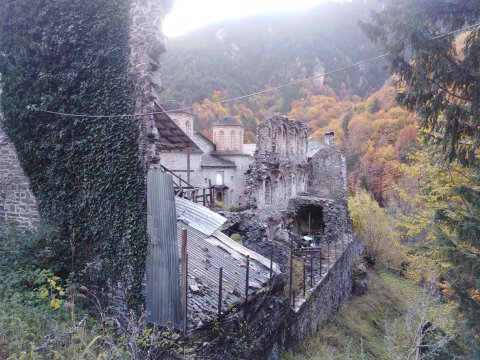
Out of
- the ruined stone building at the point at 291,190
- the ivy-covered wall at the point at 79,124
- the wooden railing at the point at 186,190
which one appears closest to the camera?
the ivy-covered wall at the point at 79,124

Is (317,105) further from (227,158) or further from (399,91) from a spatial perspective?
(399,91)

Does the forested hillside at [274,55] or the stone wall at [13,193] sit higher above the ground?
the forested hillside at [274,55]

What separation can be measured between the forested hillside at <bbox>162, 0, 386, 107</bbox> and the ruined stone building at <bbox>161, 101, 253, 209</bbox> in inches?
765

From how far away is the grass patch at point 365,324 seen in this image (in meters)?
8.98

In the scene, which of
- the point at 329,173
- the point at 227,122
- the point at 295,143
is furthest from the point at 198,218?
the point at 227,122

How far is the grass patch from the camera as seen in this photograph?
8.98 meters

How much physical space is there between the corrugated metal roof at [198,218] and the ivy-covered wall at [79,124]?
4.81 feet

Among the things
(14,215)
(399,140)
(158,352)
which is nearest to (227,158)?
(399,140)

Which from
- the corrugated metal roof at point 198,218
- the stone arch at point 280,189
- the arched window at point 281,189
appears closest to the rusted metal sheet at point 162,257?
the corrugated metal roof at point 198,218

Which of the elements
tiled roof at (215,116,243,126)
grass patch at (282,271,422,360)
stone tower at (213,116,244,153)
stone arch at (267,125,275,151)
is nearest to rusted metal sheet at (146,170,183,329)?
grass patch at (282,271,422,360)

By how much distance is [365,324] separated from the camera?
12.3 meters

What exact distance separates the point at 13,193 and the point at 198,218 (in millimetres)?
3830

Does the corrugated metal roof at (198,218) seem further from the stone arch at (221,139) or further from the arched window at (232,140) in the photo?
the stone arch at (221,139)

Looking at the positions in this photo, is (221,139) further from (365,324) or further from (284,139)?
(365,324)
